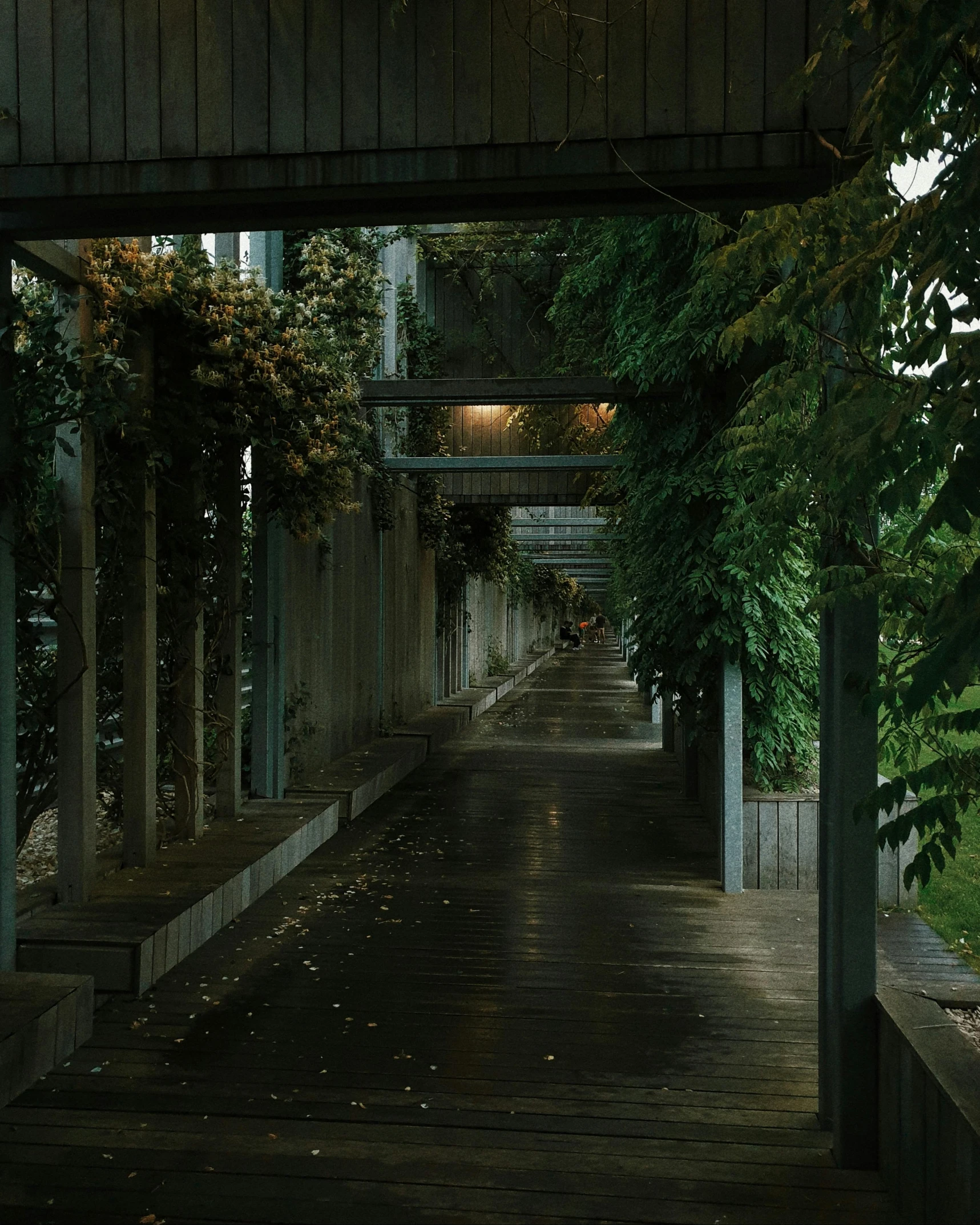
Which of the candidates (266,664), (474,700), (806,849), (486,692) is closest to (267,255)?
(266,664)

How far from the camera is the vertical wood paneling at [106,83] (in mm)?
3326

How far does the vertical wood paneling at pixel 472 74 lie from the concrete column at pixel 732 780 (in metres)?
3.86

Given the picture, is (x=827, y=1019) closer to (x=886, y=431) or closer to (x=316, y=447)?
(x=886, y=431)

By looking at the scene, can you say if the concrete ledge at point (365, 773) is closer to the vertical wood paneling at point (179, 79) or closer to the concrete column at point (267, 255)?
the concrete column at point (267, 255)

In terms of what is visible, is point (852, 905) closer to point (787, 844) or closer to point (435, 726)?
point (787, 844)

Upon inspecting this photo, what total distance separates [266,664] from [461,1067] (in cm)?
410

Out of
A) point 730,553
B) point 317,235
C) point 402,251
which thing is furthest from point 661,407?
point 402,251

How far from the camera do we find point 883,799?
7.93ft

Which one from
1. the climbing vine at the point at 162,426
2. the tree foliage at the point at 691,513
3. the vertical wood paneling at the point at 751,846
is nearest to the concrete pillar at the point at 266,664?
the climbing vine at the point at 162,426

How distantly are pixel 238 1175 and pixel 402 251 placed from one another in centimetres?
1159

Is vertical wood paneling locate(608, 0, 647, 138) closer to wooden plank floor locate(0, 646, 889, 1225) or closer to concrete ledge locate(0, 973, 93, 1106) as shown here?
wooden plank floor locate(0, 646, 889, 1225)

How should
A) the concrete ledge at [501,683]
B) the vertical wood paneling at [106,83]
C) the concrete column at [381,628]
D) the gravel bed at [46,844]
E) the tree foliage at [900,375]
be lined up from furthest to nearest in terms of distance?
the concrete ledge at [501,683]
the concrete column at [381,628]
the gravel bed at [46,844]
the vertical wood paneling at [106,83]
the tree foliage at [900,375]

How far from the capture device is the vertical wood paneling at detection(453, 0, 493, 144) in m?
3.18

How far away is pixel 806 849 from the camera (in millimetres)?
6547
